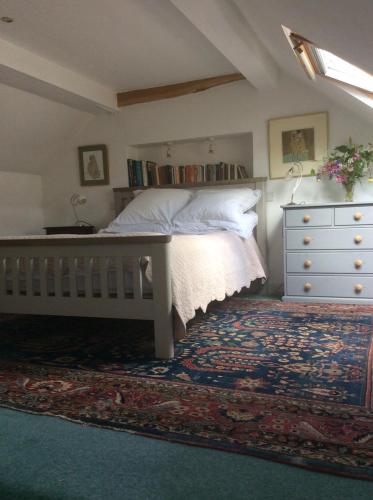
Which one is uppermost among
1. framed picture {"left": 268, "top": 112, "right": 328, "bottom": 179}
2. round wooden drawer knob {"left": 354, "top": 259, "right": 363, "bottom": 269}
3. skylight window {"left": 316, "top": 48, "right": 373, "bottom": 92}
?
skylight window {"left": 316, "top": 48, "right": 373, "bottom": 92}

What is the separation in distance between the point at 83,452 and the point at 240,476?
49 cm

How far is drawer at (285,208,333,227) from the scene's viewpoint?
3344mm

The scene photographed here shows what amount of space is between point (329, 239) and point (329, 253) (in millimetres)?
109

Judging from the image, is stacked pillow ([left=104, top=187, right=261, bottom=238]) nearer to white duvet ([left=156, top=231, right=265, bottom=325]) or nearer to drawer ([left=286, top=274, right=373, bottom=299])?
white duvet ([left=156, top=231, right=265, bottom=325])

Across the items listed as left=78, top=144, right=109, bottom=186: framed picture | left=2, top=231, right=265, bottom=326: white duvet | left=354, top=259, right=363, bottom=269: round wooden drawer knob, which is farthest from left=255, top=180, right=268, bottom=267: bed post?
left=78, top=144, right=109, bottom=186: framed picture

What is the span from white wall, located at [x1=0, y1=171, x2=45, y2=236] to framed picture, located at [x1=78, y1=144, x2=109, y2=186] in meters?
0.57

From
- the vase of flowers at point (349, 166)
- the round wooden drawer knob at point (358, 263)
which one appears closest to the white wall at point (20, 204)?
the vase of flowers at point (349, 166)

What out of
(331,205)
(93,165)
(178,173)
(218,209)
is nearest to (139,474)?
(218,209)

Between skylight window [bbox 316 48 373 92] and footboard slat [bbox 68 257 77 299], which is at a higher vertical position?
skylight window [bbox 316 48 373 92]

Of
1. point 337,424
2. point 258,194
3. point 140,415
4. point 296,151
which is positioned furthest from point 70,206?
point 337,424

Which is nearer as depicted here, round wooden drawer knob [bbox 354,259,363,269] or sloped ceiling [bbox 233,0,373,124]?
sloped ceiling [bbox 233,0,373,124]

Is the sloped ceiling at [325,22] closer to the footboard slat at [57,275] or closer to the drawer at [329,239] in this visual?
the drawer at [329,239]

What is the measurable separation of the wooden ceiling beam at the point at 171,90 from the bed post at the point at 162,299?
2411mm

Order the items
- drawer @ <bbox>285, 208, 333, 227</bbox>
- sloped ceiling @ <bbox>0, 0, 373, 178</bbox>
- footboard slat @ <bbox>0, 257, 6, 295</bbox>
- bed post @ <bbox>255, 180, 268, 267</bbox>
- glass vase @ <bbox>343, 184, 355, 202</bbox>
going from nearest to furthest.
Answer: sloped ceiling @ <bbox>0, 0, 373, 178</bbox>, footboard slat @ <bbox>0, 257, 6, 295</bbox>, drawer @ <bbox>285, 208, 333, 227</bbox>, glass vase @ <bbox>343, 184, 355, 202</bbox>, bed post @ <bbox>255, 180, 268, 267</bbox>
